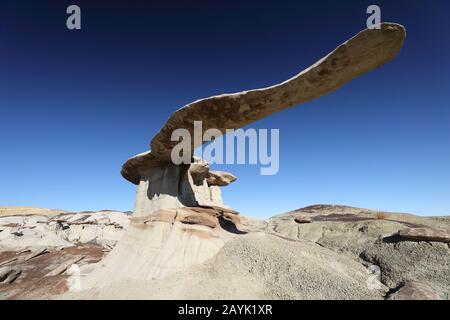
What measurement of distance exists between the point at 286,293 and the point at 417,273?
252cm

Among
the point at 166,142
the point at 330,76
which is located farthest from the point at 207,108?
the point at 330,76

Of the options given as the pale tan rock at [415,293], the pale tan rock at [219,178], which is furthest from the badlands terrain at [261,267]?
the pale tan rock at [219,178]

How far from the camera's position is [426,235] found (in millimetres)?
4711

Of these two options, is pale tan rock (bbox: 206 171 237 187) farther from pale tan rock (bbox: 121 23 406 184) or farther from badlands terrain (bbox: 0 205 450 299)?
pale tan rock (bbox: 121 23 406 184)

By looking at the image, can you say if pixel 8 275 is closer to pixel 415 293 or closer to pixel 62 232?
pixel 415 293

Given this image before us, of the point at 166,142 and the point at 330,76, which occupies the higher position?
the point at 330,76

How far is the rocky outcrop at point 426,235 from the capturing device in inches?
179

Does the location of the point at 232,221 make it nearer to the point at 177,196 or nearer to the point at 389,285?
the point at 177,196

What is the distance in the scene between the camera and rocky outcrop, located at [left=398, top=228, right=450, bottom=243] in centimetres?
454

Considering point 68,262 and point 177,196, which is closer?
point 177,196

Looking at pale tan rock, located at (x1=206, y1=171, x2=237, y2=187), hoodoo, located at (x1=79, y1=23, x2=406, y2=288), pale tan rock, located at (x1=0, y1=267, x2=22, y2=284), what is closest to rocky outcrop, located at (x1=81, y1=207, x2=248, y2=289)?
hoodoo, located at (x1=79, y1=23, x2=406, y2=288)

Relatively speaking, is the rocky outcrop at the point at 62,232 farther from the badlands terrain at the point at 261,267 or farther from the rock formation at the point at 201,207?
the rock formation at the point at 201,207

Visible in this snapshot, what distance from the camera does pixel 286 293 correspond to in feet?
12.1
